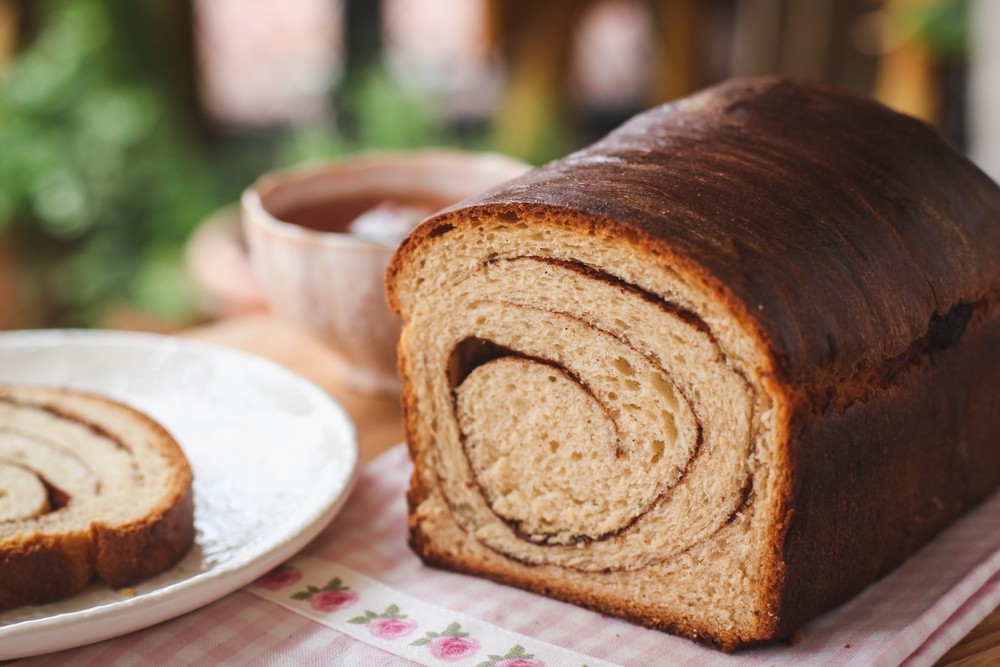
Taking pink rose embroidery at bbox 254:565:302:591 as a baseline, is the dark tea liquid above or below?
above

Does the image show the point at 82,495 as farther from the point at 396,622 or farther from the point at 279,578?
the point at 396,622

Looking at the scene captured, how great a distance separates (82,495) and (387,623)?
520mm

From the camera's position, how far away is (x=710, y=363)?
116cm

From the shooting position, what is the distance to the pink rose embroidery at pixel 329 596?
1.32m

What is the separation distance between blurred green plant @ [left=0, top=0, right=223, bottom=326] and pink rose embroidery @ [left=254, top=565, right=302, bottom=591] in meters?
3.50

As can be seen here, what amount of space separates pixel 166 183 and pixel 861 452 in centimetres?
428

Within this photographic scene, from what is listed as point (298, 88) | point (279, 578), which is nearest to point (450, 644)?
point (279, 578)

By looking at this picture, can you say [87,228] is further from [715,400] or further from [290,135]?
[715,400]

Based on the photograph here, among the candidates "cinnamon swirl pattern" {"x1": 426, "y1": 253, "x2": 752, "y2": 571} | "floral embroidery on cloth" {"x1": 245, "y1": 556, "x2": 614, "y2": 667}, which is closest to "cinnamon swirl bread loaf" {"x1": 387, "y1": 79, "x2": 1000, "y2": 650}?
"cinnamon swirl pattern" {"x1": 426, "y1": 253, "x2": 752, "y2": 571}

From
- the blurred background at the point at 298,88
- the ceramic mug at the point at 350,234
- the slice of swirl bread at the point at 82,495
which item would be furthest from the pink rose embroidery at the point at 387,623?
the blurred background at the point at 298,88

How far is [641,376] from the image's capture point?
124 centimetres

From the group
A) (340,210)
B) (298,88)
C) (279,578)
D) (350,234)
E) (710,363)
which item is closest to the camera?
(710,363)

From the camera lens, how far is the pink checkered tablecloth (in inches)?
47.3

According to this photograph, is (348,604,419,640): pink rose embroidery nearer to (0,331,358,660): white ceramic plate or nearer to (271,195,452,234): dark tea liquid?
(0,331,358,660): white ceramic plate
